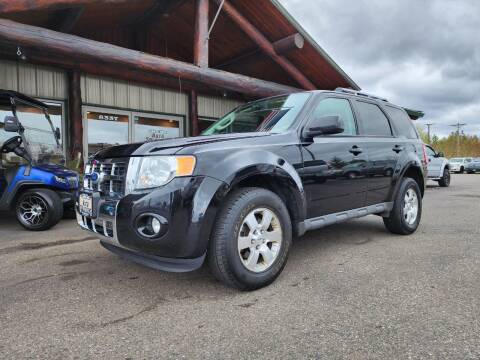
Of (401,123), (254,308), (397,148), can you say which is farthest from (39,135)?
(401,123)

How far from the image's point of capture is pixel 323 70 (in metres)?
10.3

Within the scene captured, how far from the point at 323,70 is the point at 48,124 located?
7.34 meters

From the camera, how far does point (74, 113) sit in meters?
9.19

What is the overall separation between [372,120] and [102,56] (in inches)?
190

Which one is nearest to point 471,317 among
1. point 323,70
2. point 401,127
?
point 401,127

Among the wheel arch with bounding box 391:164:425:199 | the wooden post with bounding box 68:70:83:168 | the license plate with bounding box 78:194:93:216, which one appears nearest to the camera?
the license plate with bounding box 78:194:93:216

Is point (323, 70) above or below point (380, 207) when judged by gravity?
above

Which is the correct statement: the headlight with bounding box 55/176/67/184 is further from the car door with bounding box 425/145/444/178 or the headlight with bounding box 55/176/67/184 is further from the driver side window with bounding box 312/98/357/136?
the car door with bounding box 425/145/444/178

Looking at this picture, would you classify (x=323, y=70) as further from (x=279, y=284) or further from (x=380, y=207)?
(x=279, y=284)

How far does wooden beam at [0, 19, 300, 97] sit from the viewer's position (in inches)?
222

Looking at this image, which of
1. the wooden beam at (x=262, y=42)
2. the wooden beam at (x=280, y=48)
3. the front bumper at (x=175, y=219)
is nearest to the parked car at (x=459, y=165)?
the wooden beam at (x=262, y=42)

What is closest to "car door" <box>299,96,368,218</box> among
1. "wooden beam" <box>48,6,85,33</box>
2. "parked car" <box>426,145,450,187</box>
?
"wooden beam" <box>48,6,85,33</box>

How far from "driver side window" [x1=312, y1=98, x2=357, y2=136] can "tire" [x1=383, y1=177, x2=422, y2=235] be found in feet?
3.82

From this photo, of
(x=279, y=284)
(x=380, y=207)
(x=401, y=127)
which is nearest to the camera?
(x=279, y=284)
